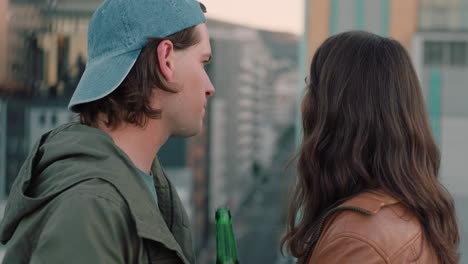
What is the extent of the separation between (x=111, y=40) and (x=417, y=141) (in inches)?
32.5

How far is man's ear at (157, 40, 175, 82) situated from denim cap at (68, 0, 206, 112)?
0.09 ft

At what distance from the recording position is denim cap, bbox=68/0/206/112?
1.39m

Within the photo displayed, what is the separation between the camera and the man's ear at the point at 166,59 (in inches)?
55.4

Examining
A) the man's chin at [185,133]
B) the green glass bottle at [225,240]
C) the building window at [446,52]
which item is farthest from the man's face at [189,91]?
the building window at [446,52]

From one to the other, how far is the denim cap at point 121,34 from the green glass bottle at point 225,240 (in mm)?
453

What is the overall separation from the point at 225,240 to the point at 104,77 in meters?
0.51

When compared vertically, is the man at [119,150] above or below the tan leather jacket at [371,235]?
above

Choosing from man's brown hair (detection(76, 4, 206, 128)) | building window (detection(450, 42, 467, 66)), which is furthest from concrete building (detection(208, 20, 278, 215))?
man's brown hair (detection(76, 4, 206, 128))

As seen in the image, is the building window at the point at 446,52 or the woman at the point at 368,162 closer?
the woman at the point at 368,162

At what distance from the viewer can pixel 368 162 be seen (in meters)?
1.60

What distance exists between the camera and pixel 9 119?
31.1 meters

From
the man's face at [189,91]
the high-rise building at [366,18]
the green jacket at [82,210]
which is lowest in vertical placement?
the high-rise building at [366,18]

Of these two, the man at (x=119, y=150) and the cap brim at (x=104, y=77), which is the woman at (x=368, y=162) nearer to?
the man at (x=119, y=150)

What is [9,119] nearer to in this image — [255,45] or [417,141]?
[417,141]
